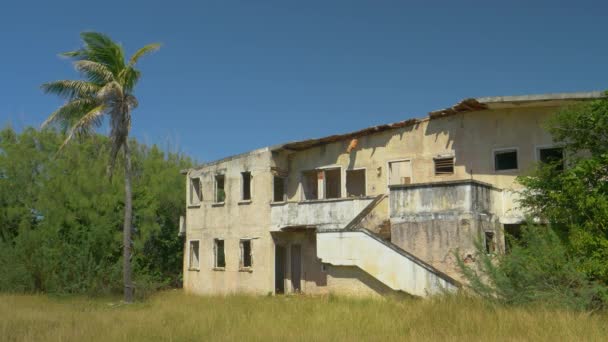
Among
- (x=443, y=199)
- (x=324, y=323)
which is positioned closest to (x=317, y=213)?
(x=443, y=199)

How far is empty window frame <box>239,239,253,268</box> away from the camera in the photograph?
27.2 metres

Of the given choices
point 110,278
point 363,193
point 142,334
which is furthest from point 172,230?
point 142,334

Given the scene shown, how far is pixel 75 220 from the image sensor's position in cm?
2859

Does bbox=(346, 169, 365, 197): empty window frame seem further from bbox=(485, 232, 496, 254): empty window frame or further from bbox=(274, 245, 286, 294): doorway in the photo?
bbox=(485, 232, 496, 254): empty window frame

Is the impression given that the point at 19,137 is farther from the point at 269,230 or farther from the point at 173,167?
the point at 269,230

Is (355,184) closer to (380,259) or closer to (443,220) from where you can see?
(443,220)

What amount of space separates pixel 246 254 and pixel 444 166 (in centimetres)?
1121

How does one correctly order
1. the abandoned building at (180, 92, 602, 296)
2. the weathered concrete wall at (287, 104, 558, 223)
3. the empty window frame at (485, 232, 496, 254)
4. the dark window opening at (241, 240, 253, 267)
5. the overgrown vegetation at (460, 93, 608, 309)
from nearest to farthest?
the overgrown vegetation at (460, 93, 608, 309) → the abandoned building at (180, 92, 602, 296) → the empty window frame at (485, 232, 496, 254) → the weathered concrete wall at (287, 104, 558, 223) → the dark window opening at (241, 240, 253, 267)

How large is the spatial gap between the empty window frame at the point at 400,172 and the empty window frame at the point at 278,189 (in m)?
6.02

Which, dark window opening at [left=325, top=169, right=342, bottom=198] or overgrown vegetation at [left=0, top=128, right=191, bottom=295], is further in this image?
dark window opening at [left=325, top=169, right=342, bottom=198]

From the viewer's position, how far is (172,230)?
109 ft

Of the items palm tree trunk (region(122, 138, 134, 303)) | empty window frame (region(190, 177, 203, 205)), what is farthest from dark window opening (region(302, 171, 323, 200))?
palm tree trunk (region(122, 138, 134, 303))

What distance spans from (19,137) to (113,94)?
16693 mm

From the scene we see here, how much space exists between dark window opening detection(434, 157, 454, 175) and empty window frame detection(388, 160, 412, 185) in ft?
3.70
